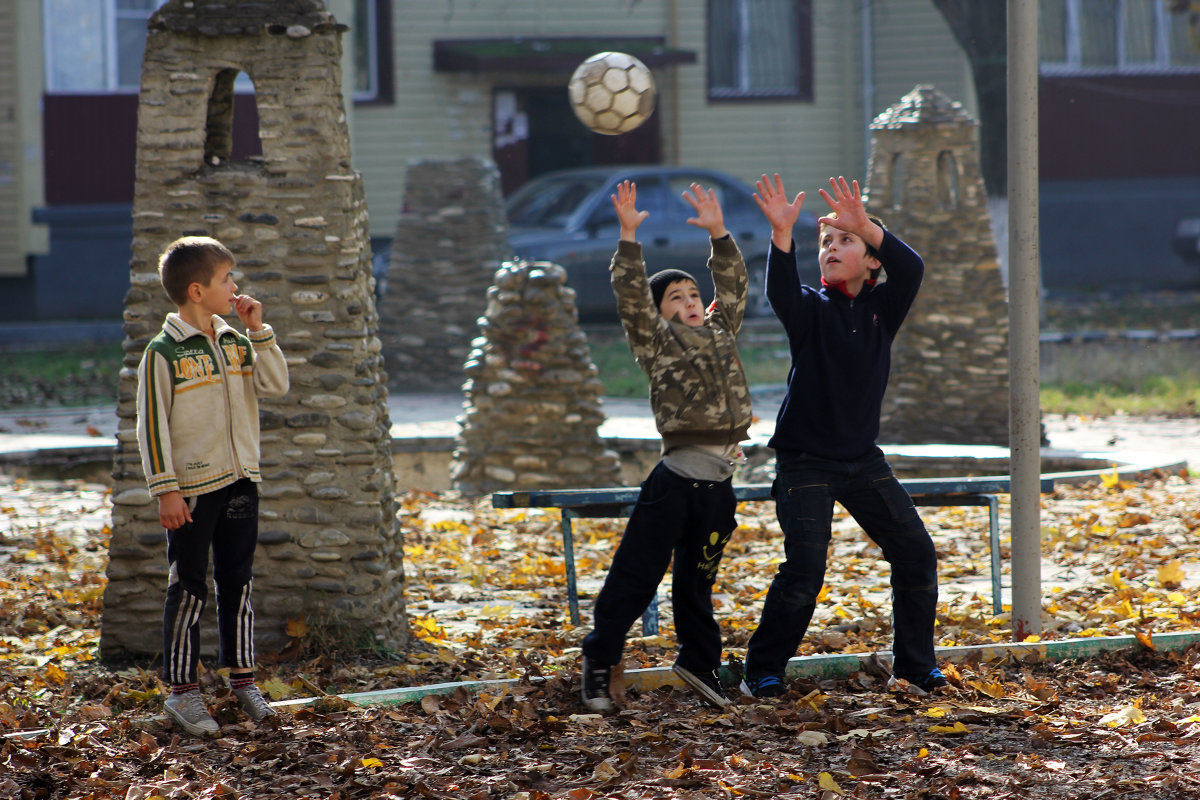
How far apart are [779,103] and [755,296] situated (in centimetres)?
514

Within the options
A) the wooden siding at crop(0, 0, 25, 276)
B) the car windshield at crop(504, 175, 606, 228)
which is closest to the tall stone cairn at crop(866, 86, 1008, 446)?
the car windshield at crop(504, 175, 606, 228)

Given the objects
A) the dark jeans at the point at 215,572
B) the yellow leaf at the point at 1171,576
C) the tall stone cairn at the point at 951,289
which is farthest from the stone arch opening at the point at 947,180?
the dark jeans at the point at 215,572

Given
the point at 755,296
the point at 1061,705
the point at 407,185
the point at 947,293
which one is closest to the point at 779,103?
the point at 755,296

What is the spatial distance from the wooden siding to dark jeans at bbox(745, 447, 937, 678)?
1645cm

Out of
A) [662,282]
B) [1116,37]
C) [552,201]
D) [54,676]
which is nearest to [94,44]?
[552,201]

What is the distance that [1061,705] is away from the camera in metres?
4.38

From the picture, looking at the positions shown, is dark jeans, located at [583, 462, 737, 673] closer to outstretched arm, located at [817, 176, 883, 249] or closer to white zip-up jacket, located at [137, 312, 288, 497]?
outstretched arm, located at [817, 176, 883, 249]

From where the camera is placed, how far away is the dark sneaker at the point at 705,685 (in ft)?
14.5

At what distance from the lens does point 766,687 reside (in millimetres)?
4543

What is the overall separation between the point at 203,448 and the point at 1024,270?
2.93 metres

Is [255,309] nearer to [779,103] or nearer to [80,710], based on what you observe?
[80,710]

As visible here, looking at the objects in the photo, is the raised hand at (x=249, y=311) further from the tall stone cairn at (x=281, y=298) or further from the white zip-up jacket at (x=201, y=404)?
the tall stone cairn at (x=281, y=298)

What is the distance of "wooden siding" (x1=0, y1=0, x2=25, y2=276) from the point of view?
18281 millimetres

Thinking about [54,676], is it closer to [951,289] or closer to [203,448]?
[203,448]
